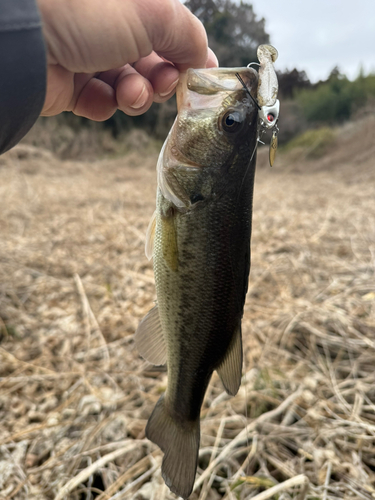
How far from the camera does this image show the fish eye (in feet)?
3.52

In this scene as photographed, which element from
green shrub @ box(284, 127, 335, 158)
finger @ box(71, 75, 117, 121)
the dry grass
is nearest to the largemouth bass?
finger @ box(71, 75, 117, 121)

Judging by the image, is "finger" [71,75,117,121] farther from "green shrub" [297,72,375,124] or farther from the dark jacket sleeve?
"green shrub" [297,72,375,124]

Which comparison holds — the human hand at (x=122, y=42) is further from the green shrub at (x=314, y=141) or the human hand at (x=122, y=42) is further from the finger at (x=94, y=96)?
the green shrub at (x=314, y=141)

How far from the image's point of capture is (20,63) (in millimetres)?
887

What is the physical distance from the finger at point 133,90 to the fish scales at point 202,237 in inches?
12.8

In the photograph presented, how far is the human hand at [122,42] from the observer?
101 centimetres

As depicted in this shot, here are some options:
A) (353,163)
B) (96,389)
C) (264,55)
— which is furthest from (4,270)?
(353,163)

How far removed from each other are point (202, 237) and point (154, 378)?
164 centimetres

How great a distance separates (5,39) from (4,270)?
302 centimetres

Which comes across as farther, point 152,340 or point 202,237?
point 152,340

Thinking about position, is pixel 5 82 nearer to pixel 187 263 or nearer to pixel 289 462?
pixel 187 263

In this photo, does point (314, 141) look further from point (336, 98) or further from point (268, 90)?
point (268, 90)

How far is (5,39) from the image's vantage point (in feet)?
2.78

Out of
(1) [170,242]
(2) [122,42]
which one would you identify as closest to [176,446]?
(1) [170,242]
